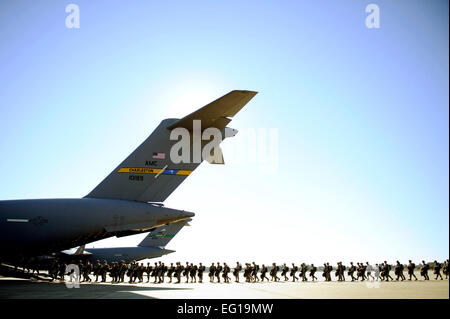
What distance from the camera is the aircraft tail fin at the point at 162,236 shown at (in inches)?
931

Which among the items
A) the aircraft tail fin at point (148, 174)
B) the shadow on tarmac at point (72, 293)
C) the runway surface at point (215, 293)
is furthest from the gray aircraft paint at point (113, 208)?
the runway surface at point (215, 293)

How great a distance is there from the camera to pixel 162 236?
931 inches

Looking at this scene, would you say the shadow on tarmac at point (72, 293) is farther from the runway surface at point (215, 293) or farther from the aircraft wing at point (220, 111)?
the aircraft wing at point (220, 111)

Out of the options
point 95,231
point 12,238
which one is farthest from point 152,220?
point 12,238

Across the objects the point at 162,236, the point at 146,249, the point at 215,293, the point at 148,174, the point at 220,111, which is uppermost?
the point at 220,111

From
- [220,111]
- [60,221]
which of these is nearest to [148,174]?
[60,221]

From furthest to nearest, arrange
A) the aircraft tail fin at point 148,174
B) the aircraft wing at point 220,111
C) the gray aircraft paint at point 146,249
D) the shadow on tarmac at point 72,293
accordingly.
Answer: the gray aircraft paint at point 146,249
the aircraft tail fin at point 148,174
the aircraft wing at point 220,111
the shadow on tarmac at point 72,293

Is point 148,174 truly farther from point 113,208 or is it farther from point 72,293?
point 72,293

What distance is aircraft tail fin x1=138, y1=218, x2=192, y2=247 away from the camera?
23641 mm

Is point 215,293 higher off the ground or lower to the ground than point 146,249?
higher

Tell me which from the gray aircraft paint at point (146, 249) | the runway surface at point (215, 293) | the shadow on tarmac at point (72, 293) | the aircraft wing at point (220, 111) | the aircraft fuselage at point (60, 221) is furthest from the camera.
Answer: the gray aircraft paint at point (146, 249)

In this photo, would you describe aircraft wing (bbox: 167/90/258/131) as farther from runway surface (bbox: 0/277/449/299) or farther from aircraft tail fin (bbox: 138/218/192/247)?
aircraft tail fin (bbox: 138/218/192/247)
